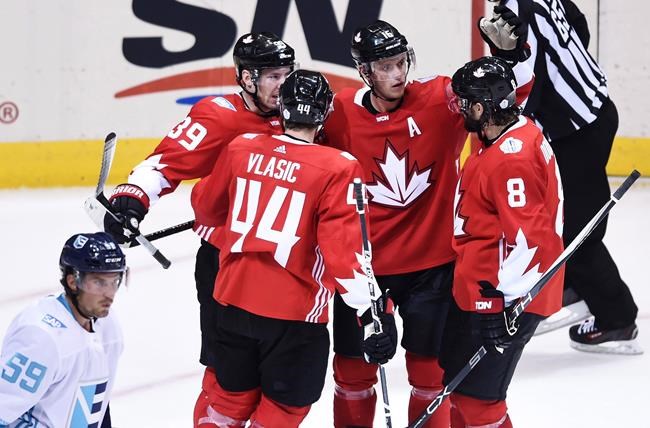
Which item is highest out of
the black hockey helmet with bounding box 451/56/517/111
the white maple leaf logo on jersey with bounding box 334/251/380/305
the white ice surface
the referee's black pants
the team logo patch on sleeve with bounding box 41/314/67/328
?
the black hockey helmet with bounding box 451/56/517/111

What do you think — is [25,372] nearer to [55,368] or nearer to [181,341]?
[55,368]

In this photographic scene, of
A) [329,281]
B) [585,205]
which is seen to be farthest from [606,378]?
[329,281]

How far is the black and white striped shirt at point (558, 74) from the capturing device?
14.9 ft

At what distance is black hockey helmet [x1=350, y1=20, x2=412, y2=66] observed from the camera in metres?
3.55

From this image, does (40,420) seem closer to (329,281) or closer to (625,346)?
(329,281)

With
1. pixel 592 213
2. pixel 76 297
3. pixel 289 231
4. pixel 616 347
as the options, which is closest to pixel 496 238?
pixel 289 231

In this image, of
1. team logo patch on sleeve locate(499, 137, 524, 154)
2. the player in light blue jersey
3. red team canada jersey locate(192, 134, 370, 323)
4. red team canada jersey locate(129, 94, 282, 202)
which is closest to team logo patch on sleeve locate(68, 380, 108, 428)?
the player in light blue jersey

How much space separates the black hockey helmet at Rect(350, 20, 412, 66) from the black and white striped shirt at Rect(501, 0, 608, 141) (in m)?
1.05

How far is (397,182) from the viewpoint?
→ 11.9ft

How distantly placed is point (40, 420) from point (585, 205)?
2.42 m

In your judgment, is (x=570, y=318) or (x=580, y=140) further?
(x=570, y=318)

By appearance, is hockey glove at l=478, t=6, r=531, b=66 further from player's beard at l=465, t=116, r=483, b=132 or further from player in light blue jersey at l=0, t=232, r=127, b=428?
player in light blue jersey at l=0, t=232, r=127, b=428

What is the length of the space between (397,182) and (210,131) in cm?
52

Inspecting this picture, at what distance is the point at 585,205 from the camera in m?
4.66
